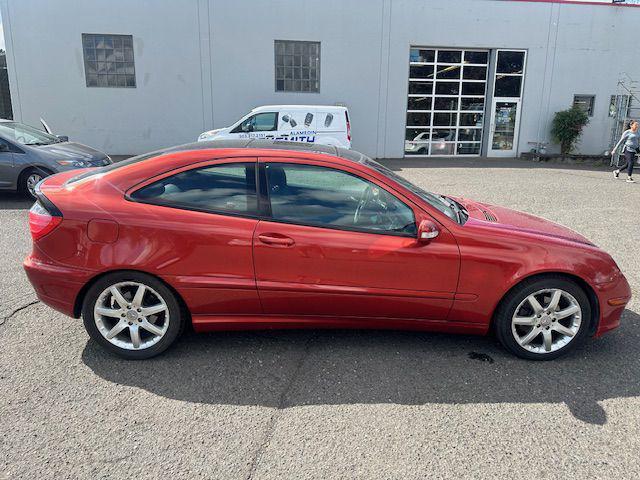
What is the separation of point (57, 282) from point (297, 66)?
1611 centimetres

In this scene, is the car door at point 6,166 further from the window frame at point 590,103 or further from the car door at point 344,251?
the window frame at point 590,103

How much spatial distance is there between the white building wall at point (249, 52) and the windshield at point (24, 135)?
8.04 m

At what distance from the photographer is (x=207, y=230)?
130 inches

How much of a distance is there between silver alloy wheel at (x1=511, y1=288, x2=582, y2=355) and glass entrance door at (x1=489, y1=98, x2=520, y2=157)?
17.8 meters

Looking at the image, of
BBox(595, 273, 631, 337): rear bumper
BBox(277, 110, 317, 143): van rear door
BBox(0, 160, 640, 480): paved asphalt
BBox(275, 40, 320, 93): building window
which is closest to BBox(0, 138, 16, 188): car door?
BBox(0, 160, 640, 480): paved asphalt

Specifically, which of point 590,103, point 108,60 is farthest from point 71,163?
point 590,103

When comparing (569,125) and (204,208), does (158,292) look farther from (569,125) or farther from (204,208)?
(569,125)

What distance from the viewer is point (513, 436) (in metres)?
2.74

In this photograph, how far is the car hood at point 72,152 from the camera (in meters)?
9.16

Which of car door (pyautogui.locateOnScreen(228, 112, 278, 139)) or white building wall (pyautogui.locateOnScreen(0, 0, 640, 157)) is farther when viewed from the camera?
white building wall (pyautogui.locateOnScreen(0, 0, 640, 157))

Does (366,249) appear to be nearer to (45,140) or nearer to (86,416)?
(86,416)

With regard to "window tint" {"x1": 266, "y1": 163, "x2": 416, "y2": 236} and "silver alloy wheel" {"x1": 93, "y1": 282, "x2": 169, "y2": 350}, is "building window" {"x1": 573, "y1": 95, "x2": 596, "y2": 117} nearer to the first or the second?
"window tint" {"x1": 266, "y1": 163, "x2": 416, "y2": 236}

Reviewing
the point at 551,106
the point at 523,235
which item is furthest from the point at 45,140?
the point at 551,106

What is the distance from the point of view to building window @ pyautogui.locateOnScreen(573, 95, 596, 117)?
1977 cm
